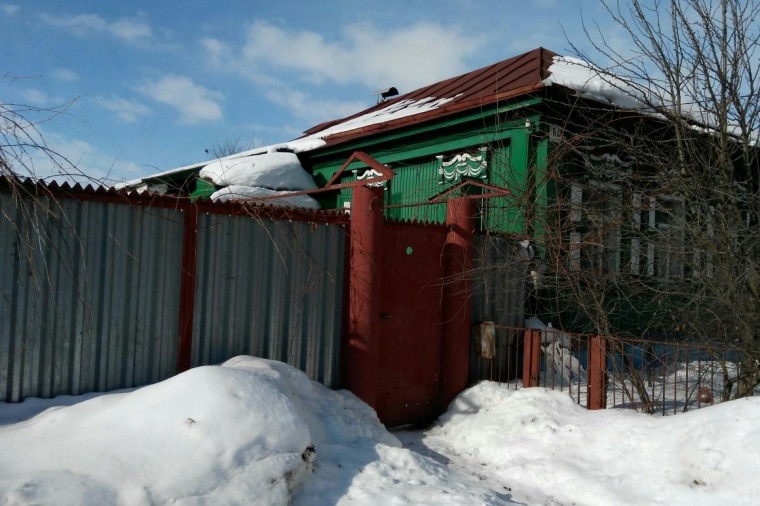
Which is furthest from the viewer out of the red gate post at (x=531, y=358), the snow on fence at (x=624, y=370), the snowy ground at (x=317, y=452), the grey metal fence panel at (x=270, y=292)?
the red gate post at (x=531, y=358)

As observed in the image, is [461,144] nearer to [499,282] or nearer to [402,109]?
[402,109]

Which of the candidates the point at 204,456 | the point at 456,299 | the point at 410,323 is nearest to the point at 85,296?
the point at 204,456

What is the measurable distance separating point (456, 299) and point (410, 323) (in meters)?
0.65

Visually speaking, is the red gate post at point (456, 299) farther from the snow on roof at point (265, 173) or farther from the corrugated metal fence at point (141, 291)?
the snow on roof at point (265, 173)

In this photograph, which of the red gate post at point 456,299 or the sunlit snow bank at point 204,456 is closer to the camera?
the sunlit snow bank at point 204,456

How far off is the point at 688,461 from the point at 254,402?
3157 millimetres

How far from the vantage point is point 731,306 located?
522 cm

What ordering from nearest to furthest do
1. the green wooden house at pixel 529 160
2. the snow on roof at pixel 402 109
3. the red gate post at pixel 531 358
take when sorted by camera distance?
the red gate post at pixel 531 358, the green wooden house at pixel 529 160, the snow on roof at pixel 402 109

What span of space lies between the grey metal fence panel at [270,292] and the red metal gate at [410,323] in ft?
1.90

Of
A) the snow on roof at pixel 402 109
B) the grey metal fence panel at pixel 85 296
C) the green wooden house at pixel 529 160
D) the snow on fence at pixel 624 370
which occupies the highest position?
the snow on roof at pixel 402 109

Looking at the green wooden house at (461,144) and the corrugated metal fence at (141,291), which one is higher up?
the green wooden house at (461,144)

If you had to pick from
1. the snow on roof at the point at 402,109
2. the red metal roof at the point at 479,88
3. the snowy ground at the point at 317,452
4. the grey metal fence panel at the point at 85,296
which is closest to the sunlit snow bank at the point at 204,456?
the snowy ground at the point at 317,452

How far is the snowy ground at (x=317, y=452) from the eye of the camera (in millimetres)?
3369

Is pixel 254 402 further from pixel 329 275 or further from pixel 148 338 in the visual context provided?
pixel 329 275
